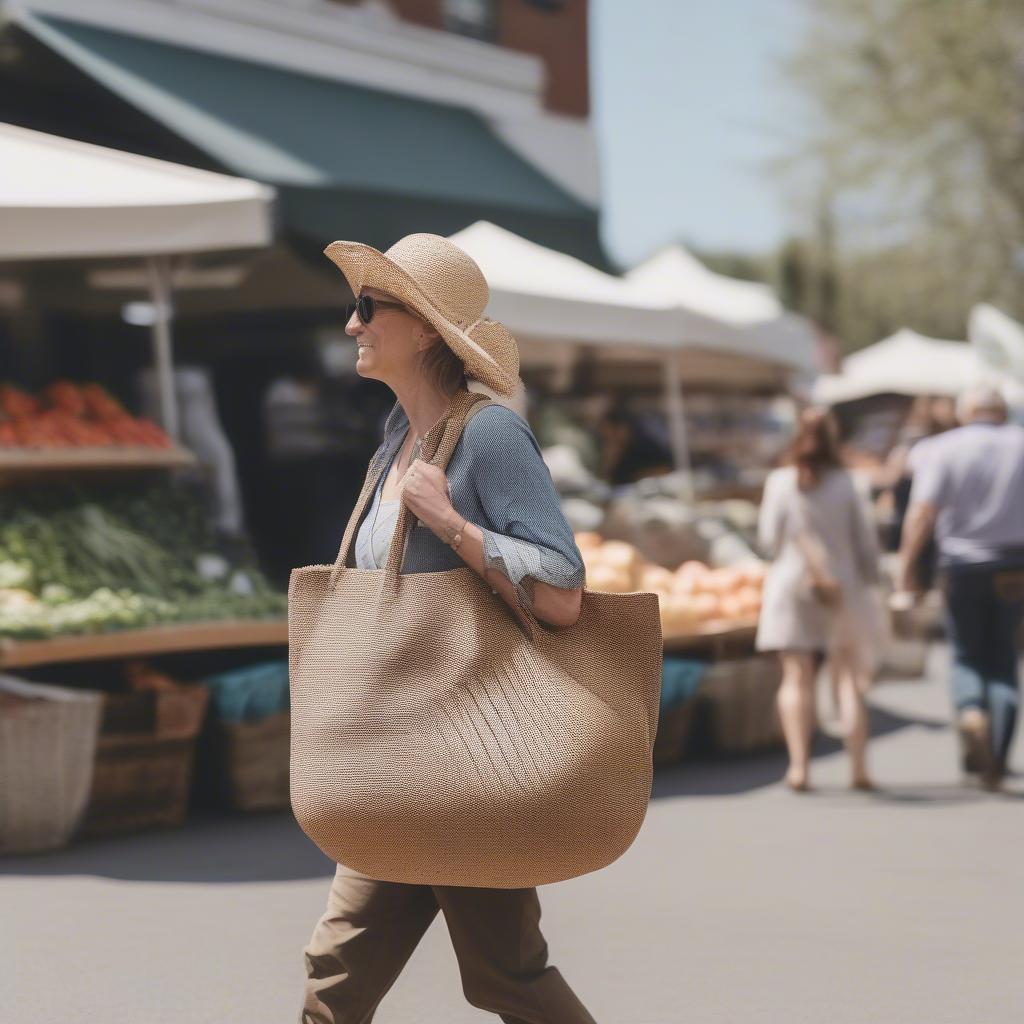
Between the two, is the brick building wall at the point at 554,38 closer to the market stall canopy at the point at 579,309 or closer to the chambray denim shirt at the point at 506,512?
the market stall canopy at the point at 579,309

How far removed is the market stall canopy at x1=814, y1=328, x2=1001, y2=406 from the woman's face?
20.8m

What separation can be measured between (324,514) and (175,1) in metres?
5.25

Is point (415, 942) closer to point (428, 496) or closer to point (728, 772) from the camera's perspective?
point (428, 496)

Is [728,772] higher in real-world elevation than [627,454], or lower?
lower

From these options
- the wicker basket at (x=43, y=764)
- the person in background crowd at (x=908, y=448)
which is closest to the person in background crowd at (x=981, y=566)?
the wicker basket at (x=43, y=764)

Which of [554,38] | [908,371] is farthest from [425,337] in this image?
[908,371]

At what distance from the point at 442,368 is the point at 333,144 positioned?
35.8 feet

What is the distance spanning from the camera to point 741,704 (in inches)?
386

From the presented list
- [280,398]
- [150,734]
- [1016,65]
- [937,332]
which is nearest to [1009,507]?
[150,734]

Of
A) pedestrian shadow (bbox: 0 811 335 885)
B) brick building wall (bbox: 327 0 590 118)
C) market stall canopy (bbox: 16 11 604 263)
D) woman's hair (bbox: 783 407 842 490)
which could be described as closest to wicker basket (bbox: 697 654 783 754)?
woman's hair (bbox: 783 407 842 490)

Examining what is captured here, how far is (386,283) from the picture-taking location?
353cm

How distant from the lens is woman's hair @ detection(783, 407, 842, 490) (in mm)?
8648

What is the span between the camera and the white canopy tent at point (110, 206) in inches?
307

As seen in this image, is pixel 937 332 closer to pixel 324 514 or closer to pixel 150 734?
pixel 324 514
